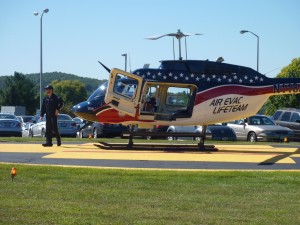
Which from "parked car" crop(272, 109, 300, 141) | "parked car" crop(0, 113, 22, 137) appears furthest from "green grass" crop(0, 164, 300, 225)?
"parked car" crop(0, 113, 22, 137)

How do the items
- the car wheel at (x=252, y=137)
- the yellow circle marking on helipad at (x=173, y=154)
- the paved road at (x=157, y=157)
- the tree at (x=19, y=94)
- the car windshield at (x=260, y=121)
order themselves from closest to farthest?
1. the paved road at (x=157, y=157)
2. the yellow circle marking on helipad at (x=173, y=154)
3. the car wheel at (x=252, y=137)
4. the car windshield at (x=260, y=121)
5. the tree at (x=19, y=94)

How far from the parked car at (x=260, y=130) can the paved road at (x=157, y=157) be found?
34.2 ft

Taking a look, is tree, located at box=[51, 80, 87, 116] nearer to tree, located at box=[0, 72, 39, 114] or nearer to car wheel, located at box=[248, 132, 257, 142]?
tree, located at box=[0, 72, 39, 114]

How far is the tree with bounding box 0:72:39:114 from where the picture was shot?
3755 inches

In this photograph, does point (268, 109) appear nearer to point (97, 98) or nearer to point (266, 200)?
point (97, 98)

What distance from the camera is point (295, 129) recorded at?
110ft

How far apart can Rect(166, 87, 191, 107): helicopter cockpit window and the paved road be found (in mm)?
1307

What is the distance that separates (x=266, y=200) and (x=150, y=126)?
8.66 m

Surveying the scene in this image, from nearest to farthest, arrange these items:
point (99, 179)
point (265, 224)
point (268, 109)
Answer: point (265, 224)
point (99, 179)
point (268, 109)

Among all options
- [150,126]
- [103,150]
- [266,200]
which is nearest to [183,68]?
[150,126]

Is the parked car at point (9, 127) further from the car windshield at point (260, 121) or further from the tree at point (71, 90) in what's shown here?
the tree at point (71, 90)

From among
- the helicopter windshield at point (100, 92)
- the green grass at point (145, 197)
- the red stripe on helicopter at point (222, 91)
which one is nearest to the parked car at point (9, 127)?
the helicopter windshield at point (100, 92)

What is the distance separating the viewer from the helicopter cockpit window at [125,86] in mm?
18344

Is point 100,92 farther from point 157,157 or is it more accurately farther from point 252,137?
point 252,137
